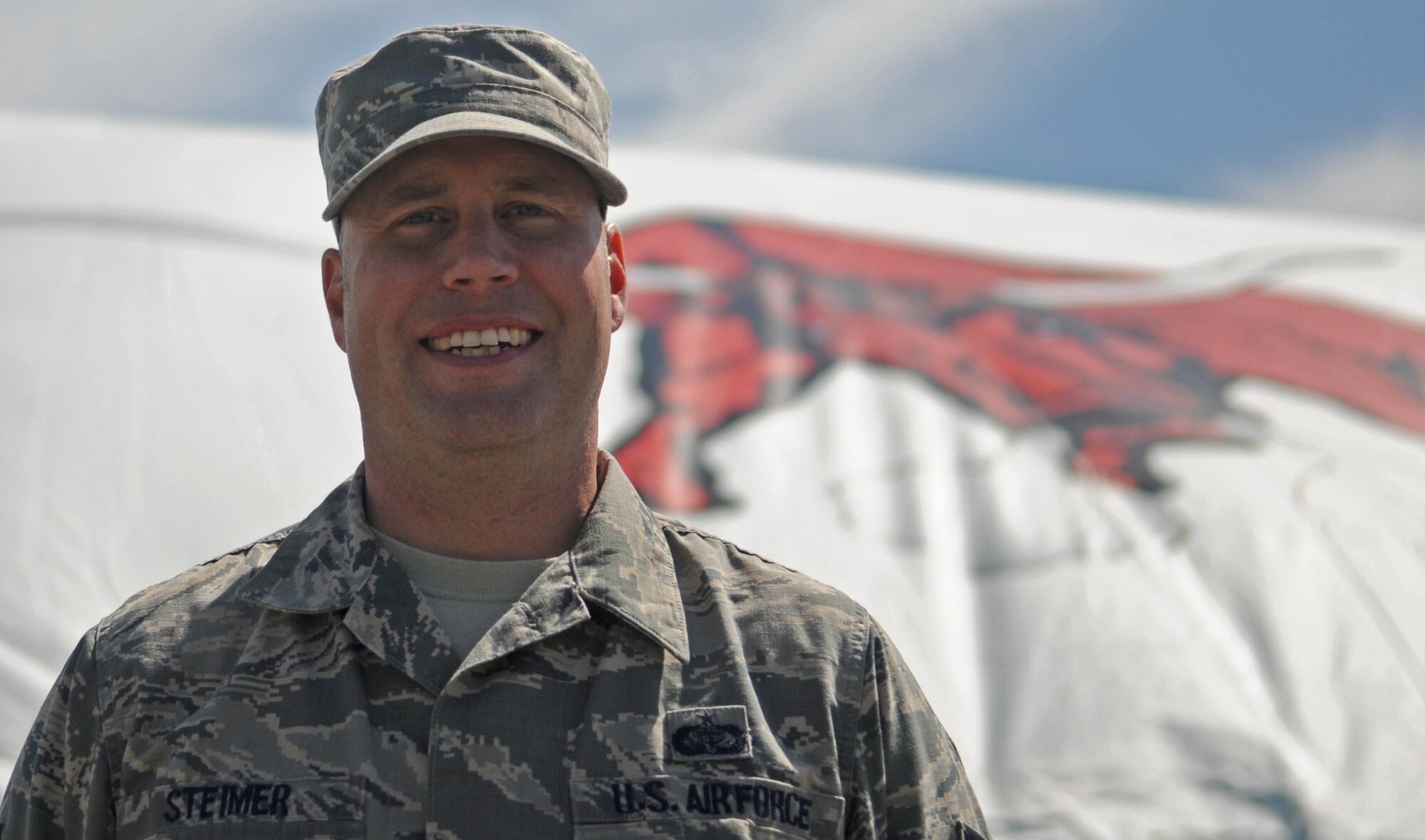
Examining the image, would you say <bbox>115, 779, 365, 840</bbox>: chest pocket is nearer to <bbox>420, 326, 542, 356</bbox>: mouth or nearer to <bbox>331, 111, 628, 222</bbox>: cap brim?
<bbox>420, 326, 542, 356</bbox>: mouth

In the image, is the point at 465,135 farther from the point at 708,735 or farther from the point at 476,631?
the point at 708,735

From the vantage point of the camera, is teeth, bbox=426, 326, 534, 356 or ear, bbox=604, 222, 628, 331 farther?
ear, bbox=604, 222, 628, 331

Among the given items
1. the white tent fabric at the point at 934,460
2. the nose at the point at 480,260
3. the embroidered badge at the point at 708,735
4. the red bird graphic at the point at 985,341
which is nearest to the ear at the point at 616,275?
the nose at the point at 480,260

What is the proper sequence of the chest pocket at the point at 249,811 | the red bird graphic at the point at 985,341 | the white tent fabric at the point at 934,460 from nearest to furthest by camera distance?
the chest pocket at the point at 249,811 → the white tent fabric at the point at 934,460 → the red bird graphic at the point at 985,341

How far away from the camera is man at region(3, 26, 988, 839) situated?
1190 millimetres

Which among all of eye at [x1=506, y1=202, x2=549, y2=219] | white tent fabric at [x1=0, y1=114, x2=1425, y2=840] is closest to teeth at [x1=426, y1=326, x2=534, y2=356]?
eye at [x1=506, y1=202, x2=549, y2=219]

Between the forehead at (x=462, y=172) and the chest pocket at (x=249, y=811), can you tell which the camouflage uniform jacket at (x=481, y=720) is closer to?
the chest pocket at (x=249, y=811)

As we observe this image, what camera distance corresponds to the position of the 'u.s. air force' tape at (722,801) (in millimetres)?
1193

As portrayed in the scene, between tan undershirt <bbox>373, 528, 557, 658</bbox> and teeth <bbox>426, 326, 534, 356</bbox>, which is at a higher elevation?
teeth <bbox>426, 326, 534, 356</bbox>

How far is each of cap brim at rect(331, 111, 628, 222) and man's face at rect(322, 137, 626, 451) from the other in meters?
0.02

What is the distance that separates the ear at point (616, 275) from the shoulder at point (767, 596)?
0.68ft

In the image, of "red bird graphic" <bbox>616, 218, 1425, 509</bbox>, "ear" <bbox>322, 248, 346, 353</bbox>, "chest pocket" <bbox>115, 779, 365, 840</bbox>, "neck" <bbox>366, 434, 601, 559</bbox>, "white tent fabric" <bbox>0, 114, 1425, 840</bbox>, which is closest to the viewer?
"chest pocket" <bbox>115, 779, 365, 840</bbox>

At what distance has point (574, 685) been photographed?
1243 mm

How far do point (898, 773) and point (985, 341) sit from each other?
317 cm
